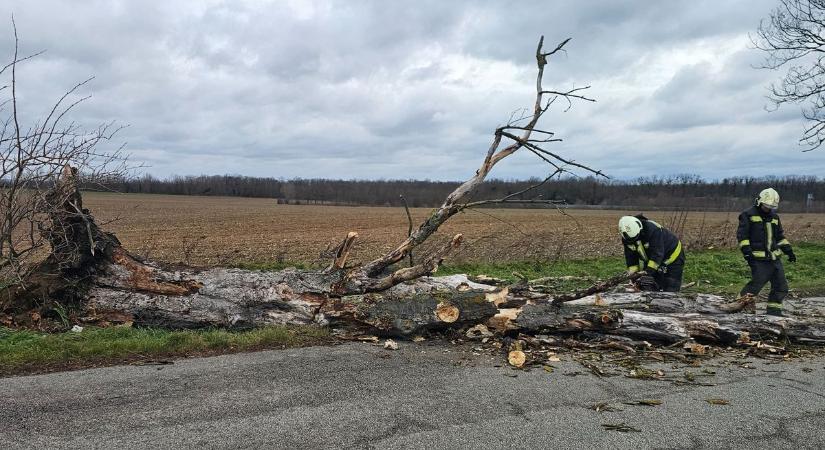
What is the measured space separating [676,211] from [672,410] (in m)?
17.3

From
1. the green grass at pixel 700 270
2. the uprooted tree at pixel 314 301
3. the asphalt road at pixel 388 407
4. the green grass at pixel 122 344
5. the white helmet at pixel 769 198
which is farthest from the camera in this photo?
the green grass at pixel 700 270

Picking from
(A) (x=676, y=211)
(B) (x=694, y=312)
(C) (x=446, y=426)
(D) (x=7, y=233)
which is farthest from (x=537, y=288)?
(A) (x=676, y=211)

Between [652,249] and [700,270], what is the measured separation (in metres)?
6.60

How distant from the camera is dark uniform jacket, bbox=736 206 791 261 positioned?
25.4 ft

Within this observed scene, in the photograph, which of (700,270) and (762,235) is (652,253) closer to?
(762,235)

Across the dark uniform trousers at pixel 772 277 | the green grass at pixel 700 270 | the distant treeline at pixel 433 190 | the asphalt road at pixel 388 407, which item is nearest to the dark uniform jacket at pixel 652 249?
the dark uniform trousers at pixel 772 277

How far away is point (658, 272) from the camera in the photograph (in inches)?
320

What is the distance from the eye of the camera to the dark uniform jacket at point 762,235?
775cm

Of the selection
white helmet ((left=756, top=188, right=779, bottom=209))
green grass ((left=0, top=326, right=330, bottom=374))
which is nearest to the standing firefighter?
white helmet ((left=756, top=188, right=779, bottom=209))

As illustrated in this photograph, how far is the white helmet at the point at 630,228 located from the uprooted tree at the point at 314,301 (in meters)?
1.07

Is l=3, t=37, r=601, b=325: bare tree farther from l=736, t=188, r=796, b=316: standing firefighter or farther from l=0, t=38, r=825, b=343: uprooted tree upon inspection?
l=736, t=188, r=796, b=316: standing firefighter

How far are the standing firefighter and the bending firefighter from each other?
0.88 metres

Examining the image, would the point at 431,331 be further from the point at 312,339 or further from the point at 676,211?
the point at 676,211

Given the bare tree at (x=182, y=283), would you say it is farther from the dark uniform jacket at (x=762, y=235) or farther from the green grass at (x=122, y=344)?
the dark uniform jacket at (x=762, y=235)
